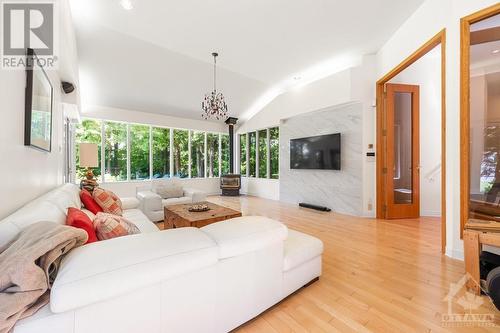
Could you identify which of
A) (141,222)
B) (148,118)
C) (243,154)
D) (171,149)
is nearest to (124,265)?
(141,222)

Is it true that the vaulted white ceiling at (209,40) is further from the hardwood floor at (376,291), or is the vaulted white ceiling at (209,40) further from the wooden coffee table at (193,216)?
the hardwood floor at (376,291)

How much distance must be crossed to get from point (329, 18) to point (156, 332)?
4235mm

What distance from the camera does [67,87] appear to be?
3.36 meters

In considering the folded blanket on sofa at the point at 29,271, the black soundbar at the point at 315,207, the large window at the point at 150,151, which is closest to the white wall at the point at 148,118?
the large window at the point at 150,151

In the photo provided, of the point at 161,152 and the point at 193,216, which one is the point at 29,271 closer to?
the point at 193,216

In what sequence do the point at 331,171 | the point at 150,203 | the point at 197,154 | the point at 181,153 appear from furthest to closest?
1. the point at 197,154
2. the point at 181,153
3. the point at 331,171
4. the point at 150,203

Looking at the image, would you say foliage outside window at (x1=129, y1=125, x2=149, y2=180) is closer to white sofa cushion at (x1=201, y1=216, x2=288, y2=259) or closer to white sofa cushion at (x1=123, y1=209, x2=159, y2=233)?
white sofa cushion at (x1=123, y1=209, x2=159, y2=233)

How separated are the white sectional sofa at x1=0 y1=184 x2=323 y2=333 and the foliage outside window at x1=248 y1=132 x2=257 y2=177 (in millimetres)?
6181

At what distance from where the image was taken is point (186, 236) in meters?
1.27

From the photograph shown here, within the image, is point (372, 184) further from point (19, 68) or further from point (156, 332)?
point (19, 68)

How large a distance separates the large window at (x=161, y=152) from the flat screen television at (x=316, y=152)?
3.96m

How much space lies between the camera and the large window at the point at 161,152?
6.78 metres

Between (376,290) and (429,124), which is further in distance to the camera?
(429,124)

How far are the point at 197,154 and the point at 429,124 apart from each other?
6.54 meters
